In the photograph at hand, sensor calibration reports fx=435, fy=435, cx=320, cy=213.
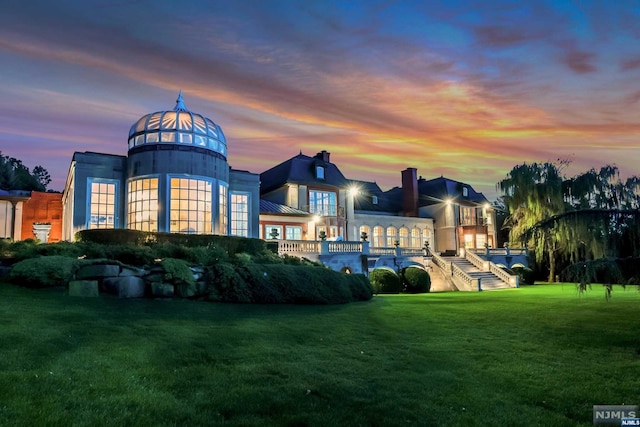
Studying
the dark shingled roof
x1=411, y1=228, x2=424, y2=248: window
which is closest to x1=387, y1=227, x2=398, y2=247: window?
x1=411, y1=228, x2=424, y2=248: window

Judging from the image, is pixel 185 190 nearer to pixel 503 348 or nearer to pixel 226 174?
pixel 226 174

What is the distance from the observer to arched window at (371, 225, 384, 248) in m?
41.8

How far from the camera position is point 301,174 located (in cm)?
3541

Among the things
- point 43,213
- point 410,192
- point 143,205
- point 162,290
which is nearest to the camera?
point 162,290

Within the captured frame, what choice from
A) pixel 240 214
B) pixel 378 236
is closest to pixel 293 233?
pixel 240 214

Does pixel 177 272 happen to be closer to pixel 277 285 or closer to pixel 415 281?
pixel 277 285

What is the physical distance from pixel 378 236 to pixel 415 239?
187 inches

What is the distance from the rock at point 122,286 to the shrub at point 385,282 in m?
16.3

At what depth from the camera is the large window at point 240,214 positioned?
79.1 feet

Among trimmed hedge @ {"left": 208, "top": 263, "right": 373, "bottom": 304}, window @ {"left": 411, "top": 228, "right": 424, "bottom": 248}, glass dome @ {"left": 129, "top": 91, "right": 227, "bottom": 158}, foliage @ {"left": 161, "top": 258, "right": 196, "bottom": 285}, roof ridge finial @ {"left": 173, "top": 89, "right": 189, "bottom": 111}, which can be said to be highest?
roof ridge finial @ {"left": 173, "top": 89, "right": 189, "bottom": 111}

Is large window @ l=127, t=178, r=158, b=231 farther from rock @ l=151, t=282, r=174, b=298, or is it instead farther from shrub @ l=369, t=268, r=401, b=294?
shrub @ l=369, t=268, r=401, b=294

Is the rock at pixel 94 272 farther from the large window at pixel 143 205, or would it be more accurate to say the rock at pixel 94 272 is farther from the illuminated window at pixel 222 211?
the illuminated window at pixel 222 211

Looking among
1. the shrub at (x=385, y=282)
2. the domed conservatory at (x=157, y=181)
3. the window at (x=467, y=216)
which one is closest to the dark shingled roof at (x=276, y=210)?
the domed conservatory at (x=157, y=181)

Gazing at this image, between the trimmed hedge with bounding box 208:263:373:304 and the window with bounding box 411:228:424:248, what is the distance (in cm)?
2959
